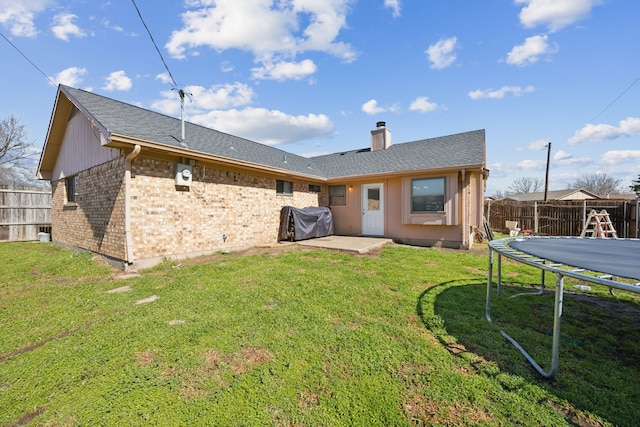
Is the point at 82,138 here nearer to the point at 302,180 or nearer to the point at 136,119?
the point at 136,119

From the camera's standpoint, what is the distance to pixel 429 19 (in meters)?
7.37

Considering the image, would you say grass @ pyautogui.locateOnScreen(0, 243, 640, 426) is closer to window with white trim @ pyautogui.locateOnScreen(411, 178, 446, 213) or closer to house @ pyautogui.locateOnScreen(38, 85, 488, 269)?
house @ pyautogui.locateOnScreen(38, 85, 488, 269)

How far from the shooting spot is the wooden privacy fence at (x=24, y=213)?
423 inches

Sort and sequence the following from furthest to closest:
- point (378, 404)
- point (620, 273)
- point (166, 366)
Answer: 1. point (166, 366)
2. point (620, 273)
3. point (378, 404)

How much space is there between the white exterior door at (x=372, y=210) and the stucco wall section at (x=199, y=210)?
11.6 ft

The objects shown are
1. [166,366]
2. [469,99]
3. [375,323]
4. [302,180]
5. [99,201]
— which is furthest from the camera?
[302,180]

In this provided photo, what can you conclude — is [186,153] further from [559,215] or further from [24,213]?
[559,215]

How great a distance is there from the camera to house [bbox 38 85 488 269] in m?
5.87

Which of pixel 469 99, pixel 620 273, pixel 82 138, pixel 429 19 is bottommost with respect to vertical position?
pixel 620 273

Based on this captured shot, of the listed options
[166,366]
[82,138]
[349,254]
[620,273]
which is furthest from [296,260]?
[82,138]

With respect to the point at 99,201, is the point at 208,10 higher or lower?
higher

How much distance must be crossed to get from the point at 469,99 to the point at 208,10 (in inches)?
358

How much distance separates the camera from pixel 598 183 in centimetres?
4341

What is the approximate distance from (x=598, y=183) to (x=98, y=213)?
65.7m
